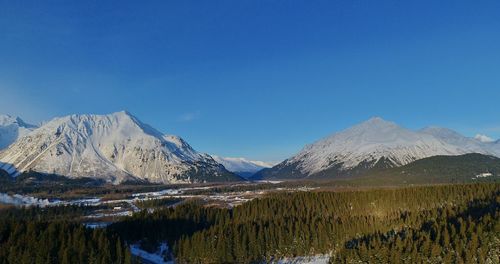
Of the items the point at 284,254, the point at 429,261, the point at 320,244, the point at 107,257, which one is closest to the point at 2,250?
the point at 107,257

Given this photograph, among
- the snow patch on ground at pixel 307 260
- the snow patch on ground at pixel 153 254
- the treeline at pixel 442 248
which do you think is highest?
the treeline at pixel 442 248

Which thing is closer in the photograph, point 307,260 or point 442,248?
point 442,248

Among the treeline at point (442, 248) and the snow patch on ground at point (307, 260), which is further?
the snow patch on ground at point (307, 260)

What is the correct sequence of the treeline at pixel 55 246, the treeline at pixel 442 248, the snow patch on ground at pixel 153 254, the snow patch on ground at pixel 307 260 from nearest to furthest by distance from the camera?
the treeline at pixel 55 246, the treeline at pixel 442 248, the snow patch on ground at pixel 307 260, the snow patch on ground at pixel 153 254

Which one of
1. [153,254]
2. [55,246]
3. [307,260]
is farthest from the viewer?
[153,254]

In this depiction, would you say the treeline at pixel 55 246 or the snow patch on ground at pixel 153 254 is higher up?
the treeline at pixel 55 246

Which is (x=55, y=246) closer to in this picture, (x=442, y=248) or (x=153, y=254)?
(x=153, y=254)

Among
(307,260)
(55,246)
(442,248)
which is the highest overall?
(55,246)

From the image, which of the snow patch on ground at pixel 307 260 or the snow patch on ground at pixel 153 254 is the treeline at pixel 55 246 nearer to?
the snow patch on ground at pixel 153 254

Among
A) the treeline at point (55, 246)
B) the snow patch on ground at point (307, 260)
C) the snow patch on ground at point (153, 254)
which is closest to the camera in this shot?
the treeline at point (55, 246)

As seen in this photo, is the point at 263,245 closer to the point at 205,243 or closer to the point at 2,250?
the point at 205,243

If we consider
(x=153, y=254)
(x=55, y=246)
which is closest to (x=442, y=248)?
(x=153, y=254)

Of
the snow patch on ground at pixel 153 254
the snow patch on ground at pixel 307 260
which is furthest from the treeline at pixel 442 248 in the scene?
the snow patch on ground at pixel 153 254
